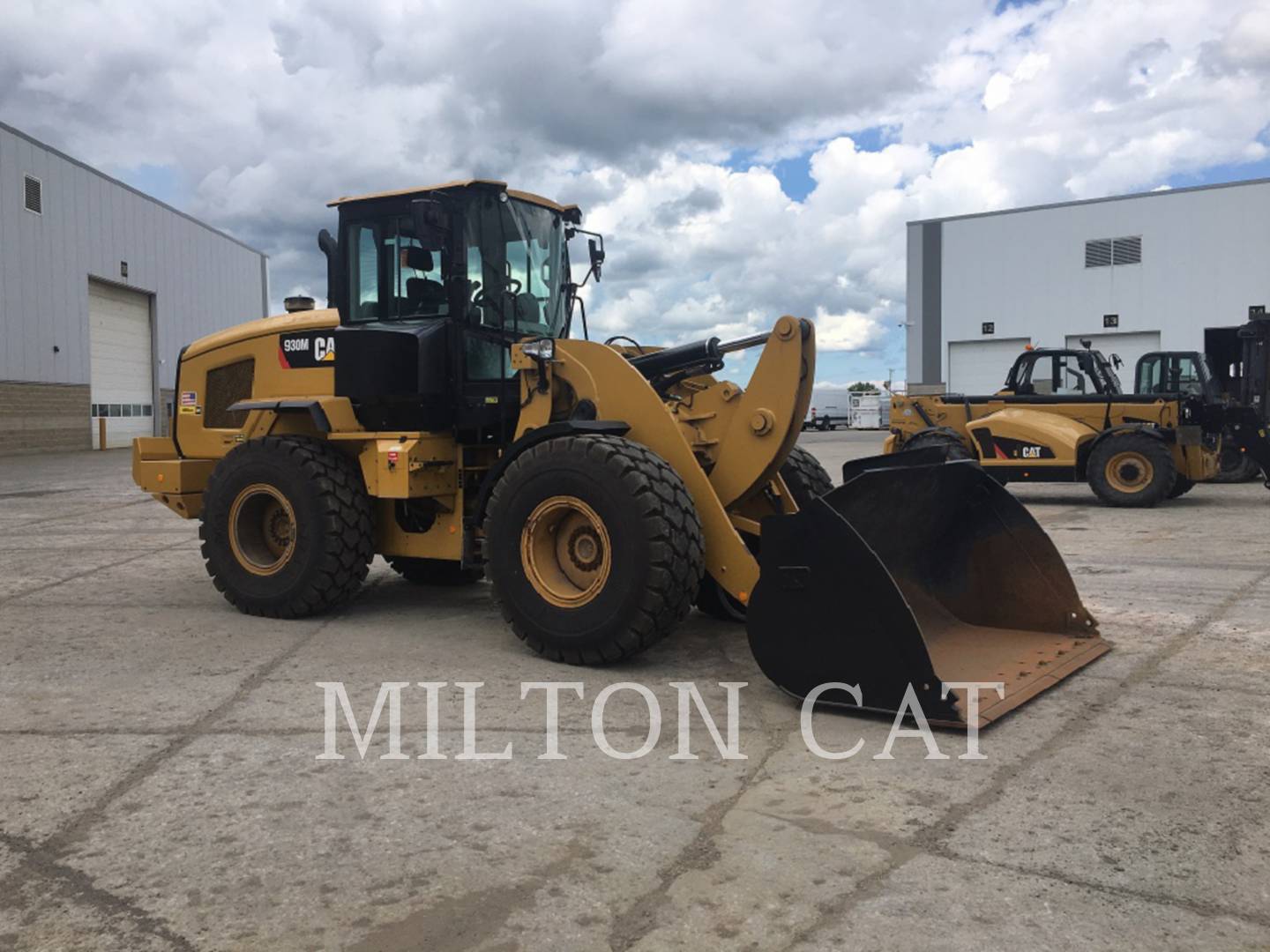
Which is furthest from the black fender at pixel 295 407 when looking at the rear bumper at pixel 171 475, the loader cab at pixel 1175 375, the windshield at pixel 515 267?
the loader cab at pixel 1175 375

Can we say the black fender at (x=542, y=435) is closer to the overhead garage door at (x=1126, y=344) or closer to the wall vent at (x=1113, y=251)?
the overhead garage door at (x=1126, y=344)

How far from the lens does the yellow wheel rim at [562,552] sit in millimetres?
5367

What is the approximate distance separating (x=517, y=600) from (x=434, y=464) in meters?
1.35

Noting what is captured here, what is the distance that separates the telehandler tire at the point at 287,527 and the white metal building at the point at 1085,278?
29.1m

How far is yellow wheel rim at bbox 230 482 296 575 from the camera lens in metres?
6.68

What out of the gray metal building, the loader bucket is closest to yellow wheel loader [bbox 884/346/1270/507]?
the loader bucket

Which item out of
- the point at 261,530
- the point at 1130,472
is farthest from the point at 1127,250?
the point at 261,530

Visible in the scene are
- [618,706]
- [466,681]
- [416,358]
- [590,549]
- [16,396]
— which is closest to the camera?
[618,706]

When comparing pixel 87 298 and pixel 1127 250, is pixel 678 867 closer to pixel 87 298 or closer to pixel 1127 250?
pixel 87 298

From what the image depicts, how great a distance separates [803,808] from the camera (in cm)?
347

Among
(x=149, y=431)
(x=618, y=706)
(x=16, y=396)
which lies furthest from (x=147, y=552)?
(x=149, y=431)

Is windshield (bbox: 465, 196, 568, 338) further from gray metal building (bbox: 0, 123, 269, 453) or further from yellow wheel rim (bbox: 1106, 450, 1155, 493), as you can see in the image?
gray metal building (bbox: 0, 123, 269, 453)

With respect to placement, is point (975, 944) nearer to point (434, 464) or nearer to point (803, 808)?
point (803, 808)

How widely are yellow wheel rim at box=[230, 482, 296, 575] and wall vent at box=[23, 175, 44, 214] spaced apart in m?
26.9
